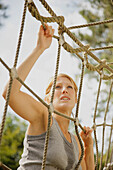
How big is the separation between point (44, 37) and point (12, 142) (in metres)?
5.74

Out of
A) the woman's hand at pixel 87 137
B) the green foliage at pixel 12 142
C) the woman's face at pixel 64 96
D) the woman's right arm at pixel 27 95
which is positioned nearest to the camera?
the woman's right arm at pixel 27 95

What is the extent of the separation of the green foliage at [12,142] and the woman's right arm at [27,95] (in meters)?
5.15

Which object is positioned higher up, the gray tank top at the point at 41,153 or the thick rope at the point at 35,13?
the thick rope at the point at 35,13

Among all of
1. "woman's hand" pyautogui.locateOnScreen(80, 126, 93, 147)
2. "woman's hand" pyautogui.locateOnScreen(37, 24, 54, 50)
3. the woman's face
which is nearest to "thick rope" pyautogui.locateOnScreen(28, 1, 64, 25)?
"woman's hand" pyautogui.locateOnScreen(37, 24, 54, 50)

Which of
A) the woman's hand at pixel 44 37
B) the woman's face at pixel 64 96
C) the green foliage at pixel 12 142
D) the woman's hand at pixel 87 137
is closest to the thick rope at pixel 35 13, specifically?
the woman's hand at pixel 44 37

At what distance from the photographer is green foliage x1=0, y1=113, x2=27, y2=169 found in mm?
5822

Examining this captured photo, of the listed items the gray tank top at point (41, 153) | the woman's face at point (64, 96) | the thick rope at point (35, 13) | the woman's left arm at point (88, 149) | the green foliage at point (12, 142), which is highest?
the green foliage at point (12, 142)

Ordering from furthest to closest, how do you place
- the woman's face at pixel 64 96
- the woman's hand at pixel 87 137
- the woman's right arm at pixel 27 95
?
the woman's hand at pixel 87 137 < the woman's face at pixel 64 96 < the woman's right arm at pixel 27 95

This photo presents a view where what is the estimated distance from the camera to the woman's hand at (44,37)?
2.40ft

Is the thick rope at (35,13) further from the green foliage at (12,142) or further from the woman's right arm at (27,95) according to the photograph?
the green foliage at (12,142)

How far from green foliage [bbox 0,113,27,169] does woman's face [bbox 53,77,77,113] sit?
16.3 feet

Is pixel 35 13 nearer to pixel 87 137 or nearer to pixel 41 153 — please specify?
pixel 41 153

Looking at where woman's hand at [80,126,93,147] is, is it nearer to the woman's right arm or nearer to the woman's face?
the woman's face

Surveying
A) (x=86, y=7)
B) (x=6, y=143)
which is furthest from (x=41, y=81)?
(x=86, y=7)
